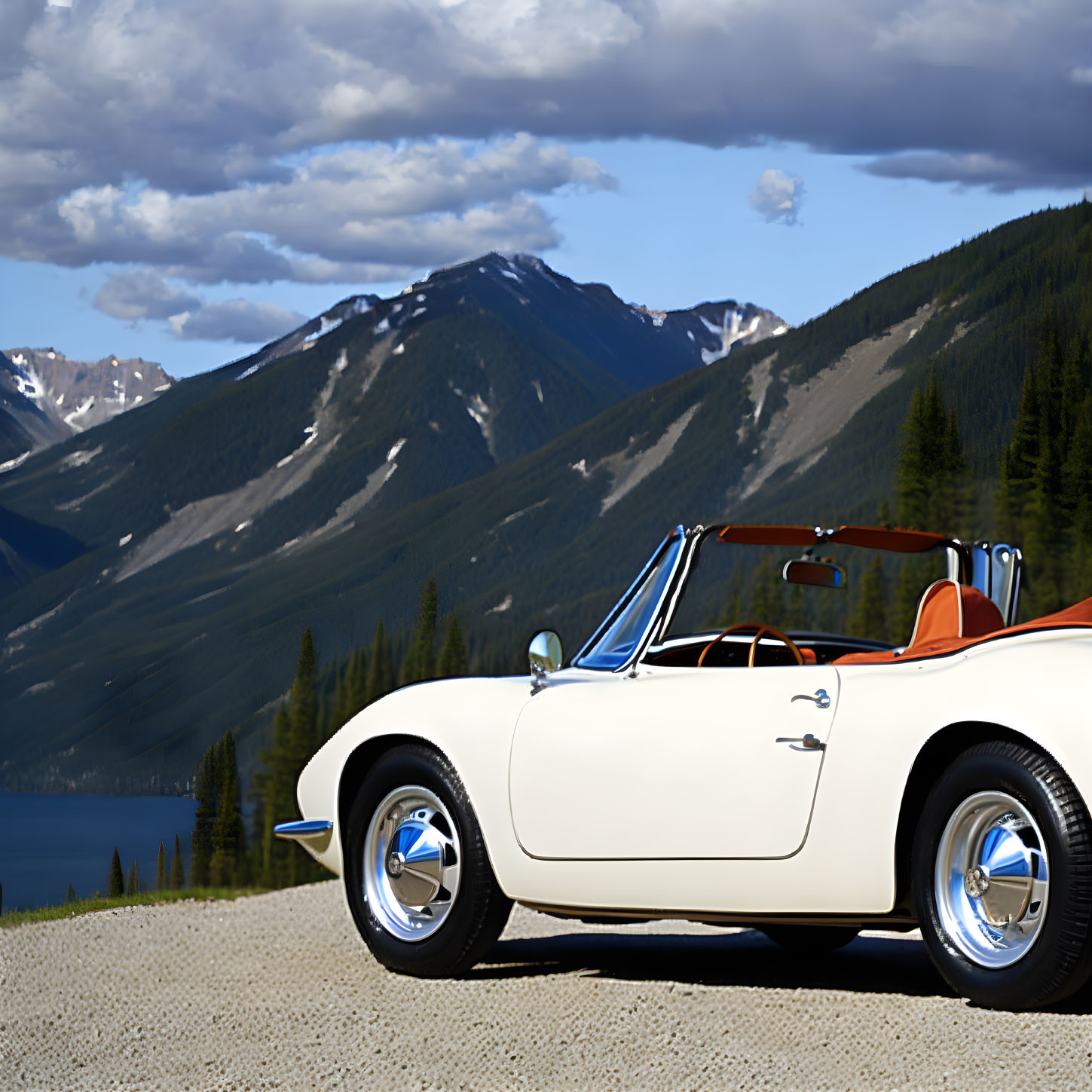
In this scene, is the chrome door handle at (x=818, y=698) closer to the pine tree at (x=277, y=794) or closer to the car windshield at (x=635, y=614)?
the car windshield at (x=635, y=614)

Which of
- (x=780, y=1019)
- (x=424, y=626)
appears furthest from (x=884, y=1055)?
(x=424, y=626)

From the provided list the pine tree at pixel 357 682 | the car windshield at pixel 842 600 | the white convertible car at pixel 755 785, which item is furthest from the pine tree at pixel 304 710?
the white convertible car at pixel 755 785

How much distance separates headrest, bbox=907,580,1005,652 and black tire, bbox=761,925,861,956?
1.81m

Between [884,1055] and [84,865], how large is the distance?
182 metres

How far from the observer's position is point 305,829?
6547 millimetres

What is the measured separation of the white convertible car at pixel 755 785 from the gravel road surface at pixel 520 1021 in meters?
0.25

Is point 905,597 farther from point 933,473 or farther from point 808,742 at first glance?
point 808,742

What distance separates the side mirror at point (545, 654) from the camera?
5.99m

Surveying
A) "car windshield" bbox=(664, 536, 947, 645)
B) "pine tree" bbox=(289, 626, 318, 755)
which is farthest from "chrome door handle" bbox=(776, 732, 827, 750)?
"pine tree" bbox=(289, 626, 318, 755)

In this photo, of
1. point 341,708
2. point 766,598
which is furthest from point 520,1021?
point 341,708

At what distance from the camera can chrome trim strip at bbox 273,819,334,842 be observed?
21.3 feet

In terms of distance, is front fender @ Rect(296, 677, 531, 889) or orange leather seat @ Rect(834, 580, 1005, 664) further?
front fender @ Rect(296, 677, 531, 889)

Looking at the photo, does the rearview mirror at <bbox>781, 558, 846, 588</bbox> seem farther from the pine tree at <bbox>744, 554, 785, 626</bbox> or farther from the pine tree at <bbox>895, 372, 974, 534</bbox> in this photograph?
the pine tree at <bbox>895, 372, 974, 534</bbox>

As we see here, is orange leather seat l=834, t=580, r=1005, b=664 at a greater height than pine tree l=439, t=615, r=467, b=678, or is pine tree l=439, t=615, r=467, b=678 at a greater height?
orange leather seat l=834, t=580, r=1005, b=664
